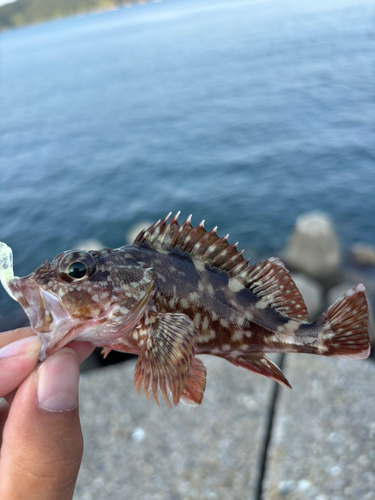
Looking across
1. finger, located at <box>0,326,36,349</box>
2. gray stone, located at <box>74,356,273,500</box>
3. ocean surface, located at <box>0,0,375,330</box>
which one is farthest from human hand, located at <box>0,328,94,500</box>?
ocean surface, located at <box>0,0,375,330</box>

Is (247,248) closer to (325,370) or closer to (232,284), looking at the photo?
(325,370)

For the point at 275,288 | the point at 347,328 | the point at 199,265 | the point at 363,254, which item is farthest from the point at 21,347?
the point at 363,254

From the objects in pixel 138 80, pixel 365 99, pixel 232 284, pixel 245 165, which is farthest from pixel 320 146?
pixel 138 80

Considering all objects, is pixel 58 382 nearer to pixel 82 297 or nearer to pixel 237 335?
pixel 82 297

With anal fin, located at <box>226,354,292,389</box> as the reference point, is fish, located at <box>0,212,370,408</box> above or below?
above

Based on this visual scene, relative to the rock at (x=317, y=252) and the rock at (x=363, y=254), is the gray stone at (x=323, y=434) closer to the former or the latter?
the rock at (x=317, y=252)

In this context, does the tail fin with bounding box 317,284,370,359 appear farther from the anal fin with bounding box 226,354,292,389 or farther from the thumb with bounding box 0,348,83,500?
the thumb with bounding box 0,348,83,500

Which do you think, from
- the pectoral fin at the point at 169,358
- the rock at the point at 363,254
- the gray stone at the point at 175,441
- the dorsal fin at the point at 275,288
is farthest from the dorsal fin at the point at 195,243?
the rock at the point at 363,254
